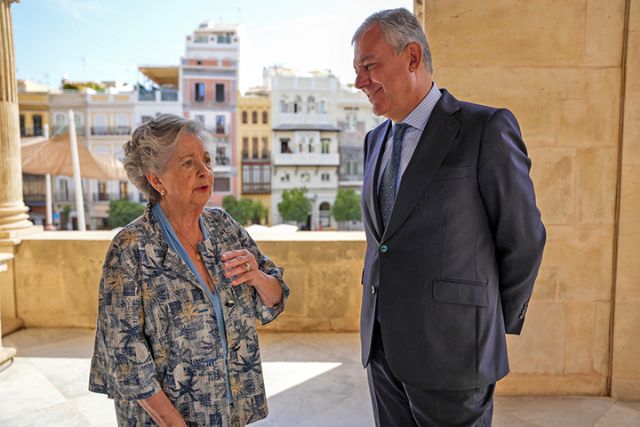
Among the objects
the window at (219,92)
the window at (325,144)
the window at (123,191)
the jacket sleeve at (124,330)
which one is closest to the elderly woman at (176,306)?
the jacket sleeve at (124,330)

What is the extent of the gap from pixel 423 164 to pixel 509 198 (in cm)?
23

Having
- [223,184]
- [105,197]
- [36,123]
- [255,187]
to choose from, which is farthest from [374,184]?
[255,187]

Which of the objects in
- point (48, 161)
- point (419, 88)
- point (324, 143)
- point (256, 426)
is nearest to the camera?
point (419, 88)

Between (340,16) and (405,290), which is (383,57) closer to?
(405,290)

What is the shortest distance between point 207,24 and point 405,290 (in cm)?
4783

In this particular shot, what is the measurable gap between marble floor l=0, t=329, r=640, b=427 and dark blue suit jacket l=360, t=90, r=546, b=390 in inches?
50.9

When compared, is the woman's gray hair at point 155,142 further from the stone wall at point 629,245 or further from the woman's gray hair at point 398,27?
the stone wall at point 629,245

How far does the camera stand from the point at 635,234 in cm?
255

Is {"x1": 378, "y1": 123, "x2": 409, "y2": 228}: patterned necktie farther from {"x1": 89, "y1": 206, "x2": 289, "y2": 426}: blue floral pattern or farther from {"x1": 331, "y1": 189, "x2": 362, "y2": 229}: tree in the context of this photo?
{"x1": 331, "y1": 189, "x2": 362, "y2": 229}: tree

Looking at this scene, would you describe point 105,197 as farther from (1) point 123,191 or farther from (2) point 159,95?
(2) point 159,95

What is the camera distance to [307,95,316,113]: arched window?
1627 inches

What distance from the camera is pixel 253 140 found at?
41781 mm

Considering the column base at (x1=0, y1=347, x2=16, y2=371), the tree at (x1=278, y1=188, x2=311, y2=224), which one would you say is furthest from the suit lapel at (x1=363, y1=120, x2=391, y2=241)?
the tree at (x1=278, y1=188, x2=311, y2=224)

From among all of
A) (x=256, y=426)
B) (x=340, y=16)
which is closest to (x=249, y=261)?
(x=256, y=426)
